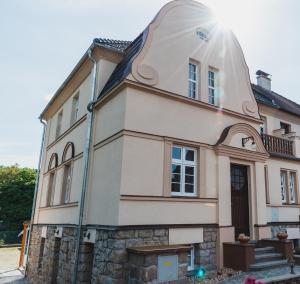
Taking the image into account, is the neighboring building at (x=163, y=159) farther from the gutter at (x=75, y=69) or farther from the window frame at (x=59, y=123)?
the window frame at (x=59, y=123)

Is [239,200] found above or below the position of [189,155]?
below

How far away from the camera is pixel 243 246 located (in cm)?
869

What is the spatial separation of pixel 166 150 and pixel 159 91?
1.87 metres

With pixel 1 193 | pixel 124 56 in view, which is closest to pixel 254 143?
pixel 124 56

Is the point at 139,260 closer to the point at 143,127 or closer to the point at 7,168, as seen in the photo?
the point at 143,127

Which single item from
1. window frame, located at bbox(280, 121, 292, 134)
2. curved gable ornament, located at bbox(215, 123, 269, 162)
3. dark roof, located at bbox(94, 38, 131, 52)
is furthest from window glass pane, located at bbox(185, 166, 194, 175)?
A: window frame, located at bbox(280, 121, 292, 134)

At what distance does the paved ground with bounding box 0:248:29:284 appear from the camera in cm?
1489

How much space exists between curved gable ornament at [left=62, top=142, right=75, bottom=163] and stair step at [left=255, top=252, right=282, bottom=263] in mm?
7693

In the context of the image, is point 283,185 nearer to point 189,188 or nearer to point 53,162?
point 189,188

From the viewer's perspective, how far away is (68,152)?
1277 centimetres

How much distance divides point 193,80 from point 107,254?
6.54m

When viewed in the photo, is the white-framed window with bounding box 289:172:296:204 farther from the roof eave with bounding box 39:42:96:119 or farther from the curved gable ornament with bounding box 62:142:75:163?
the roof eave with bounding box 39:42:96:119

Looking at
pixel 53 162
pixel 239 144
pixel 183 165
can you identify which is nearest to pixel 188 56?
pixel 239 144

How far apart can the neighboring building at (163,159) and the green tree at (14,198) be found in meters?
16.7
